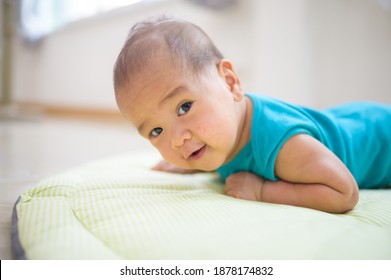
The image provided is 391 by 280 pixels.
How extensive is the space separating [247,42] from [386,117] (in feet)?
5.56

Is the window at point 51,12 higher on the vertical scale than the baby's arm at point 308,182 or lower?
higher

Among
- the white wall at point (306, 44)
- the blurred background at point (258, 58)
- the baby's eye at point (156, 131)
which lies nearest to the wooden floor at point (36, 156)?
the blurred background at point (258, 58)

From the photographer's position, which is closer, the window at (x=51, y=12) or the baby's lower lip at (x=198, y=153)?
the baby's lower lip at (x=198, y=153)

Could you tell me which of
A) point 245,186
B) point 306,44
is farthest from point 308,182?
point 306,44

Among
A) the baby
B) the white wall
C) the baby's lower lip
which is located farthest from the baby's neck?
the white wall

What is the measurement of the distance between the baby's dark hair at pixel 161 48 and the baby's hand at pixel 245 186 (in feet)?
0.81

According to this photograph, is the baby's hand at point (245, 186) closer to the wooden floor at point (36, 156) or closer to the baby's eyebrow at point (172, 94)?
the baby's eyebrow at point (172, 94)

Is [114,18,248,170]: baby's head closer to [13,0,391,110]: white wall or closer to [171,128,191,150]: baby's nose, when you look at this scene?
[171,128,191,150]: baby's nose

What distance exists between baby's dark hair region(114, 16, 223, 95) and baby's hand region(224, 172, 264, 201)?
0.81ft

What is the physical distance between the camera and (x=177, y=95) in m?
0.69

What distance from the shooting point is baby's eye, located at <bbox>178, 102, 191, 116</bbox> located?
706mm

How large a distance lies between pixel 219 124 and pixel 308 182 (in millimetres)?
197

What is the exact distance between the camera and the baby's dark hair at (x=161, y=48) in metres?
0.70

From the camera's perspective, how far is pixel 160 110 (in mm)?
698
